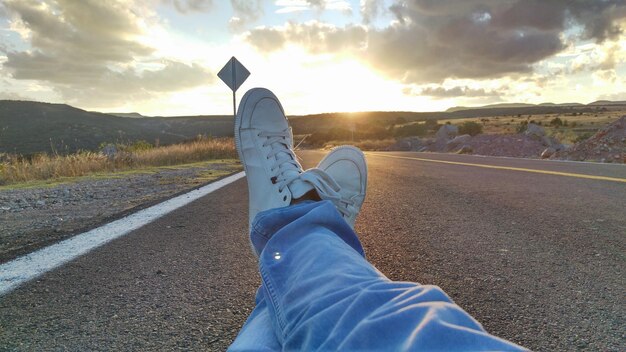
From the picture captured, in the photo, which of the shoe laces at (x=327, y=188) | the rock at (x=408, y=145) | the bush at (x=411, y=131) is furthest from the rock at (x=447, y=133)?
the shoe laces at (x=327, y=188)

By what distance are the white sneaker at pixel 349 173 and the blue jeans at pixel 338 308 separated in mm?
951

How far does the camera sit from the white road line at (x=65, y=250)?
74.4 inches

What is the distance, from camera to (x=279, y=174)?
8.05ft

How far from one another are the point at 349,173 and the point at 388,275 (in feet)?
3.04

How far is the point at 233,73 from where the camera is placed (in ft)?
40.8

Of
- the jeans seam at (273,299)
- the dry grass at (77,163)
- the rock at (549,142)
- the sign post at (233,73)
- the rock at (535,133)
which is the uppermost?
the sign post at (233,73)

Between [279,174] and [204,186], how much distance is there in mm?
3536

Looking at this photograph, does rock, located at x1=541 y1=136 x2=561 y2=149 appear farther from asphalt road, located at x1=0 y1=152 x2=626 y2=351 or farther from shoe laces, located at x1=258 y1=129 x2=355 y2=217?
shoe laces, located at x1=258 y1=129 x2=355 y2=217

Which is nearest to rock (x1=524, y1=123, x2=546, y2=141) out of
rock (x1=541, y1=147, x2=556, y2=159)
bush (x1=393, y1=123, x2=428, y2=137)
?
rock (x1=541, y1=147, x2=556, y2=159)

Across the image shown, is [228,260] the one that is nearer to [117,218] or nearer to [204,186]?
[117,218]

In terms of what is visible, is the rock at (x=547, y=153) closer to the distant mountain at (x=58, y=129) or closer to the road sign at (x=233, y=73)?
the road sign at (x=233, y=73)

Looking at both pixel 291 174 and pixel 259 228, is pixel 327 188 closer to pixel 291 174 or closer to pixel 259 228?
pixel 291 174

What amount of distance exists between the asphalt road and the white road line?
0.08m

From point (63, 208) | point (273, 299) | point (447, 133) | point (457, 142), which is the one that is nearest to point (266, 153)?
point (273, 299)
